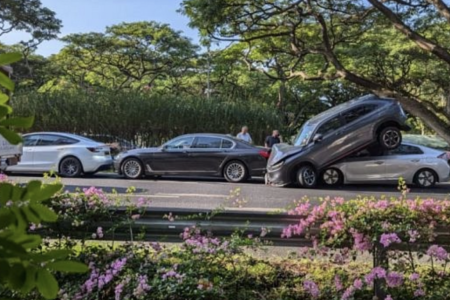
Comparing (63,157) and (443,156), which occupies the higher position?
(443,156)

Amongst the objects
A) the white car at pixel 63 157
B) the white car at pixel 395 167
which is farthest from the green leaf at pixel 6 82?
the white car at pixel 63 157

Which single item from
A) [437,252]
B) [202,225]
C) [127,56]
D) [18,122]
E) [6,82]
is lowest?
[437,252]

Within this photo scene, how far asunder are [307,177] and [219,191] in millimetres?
2641

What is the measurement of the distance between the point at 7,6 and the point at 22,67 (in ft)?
35.5

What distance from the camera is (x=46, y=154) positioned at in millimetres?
17406

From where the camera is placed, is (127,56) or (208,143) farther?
(127,56)

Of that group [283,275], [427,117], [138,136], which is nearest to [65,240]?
[283,275]

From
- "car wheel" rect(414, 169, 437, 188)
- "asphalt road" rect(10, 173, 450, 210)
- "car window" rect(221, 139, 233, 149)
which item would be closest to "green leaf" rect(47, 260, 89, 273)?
"asphalt road" rect(10, 173, 450, 210)

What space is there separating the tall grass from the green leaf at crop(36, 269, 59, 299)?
24042 mm

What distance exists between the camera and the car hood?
15031 millimetres

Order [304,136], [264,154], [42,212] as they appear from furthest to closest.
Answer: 1. [264,154]
2. [304,136]
3. [42,212]

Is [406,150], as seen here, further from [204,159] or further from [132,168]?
[132,168]

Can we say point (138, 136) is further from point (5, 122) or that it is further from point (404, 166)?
point (5, 122)

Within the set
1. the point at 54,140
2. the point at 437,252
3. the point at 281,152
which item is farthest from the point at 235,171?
the point at 437,252
